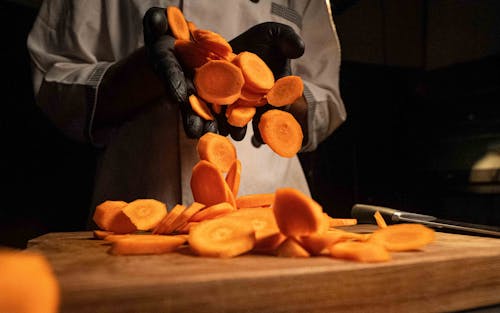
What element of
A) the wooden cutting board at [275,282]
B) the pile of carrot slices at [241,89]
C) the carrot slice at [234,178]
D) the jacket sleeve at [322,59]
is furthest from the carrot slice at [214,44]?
the jacket sleeve at [322,59]

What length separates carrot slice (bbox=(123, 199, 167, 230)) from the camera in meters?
0.71

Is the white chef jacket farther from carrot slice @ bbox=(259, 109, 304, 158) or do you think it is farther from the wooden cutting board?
the wooden cutting board

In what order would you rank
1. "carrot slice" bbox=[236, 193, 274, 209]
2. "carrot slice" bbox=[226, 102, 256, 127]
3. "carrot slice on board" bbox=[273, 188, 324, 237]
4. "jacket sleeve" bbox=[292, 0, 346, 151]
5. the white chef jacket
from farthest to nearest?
"jacket sleeve" bbox=[292, 0, 346, 151] < the white chef jacket < "carrot slice" bbox=[226, 102, 256, 127] < "carrot slice" bbox=[236, 193, 274, 209] < "carrot slice on board" bbox=[273, 188, 324, 237]

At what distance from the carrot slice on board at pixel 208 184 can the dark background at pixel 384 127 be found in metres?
1.14

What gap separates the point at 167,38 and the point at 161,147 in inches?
11.9

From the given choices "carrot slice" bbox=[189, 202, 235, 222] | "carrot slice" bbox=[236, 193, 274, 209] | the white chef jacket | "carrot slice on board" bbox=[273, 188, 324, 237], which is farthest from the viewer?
the white chef jacket

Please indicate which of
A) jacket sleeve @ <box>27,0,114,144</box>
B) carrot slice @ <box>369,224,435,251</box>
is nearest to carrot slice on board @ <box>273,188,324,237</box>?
carrot slice @ <box>369,224,435,251</box>

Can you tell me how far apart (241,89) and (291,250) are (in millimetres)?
408

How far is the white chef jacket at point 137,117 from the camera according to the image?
1152 mm

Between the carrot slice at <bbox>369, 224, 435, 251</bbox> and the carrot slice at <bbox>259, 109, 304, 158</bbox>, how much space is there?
276mm

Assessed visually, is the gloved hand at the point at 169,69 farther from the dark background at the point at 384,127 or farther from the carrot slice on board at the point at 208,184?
the dark background at the point at 384,127

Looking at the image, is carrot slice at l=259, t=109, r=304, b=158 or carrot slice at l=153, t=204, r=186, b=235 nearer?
carrot slice at l=153, t=204, r=186, b=235

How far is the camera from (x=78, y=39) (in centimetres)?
127

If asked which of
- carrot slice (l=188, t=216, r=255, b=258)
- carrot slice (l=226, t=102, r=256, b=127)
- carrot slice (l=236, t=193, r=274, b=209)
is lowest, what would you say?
carrot slice (l=188, t=216, r=255, b=258)
